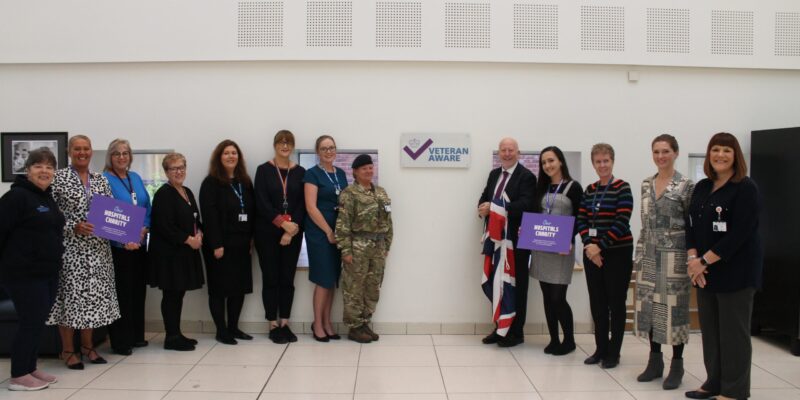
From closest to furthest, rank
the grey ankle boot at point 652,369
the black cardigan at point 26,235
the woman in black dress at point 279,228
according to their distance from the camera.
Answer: the black cardigan at point 26,235 → the grey ankle boot at point 652,369 → the woman in black dress at point 279,228

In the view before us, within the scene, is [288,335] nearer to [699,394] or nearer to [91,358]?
[91,358]

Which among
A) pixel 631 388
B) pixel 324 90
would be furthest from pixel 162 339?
pixel 631 388

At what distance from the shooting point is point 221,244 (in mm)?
4836

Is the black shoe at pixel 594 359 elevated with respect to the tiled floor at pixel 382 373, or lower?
elevated

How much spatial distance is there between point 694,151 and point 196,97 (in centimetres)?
463

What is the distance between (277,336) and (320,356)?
593mm

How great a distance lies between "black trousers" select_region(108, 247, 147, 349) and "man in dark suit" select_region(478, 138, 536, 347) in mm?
2884

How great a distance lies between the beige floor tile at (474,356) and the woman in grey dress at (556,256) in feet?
1.34

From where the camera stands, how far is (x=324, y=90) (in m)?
5.26

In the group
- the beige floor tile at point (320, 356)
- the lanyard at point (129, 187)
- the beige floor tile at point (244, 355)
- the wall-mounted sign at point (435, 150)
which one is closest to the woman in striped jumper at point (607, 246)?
the wall-mounted sign at point (435, 150)

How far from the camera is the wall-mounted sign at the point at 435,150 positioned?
17.2 ft

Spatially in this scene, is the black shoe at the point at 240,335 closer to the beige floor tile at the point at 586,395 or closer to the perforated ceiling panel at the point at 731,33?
the beige floor tile at the point at 586,395

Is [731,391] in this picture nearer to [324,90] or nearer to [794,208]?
[794,208]

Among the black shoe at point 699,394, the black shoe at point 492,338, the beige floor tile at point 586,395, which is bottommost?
the beige floor tile at point 586,395
